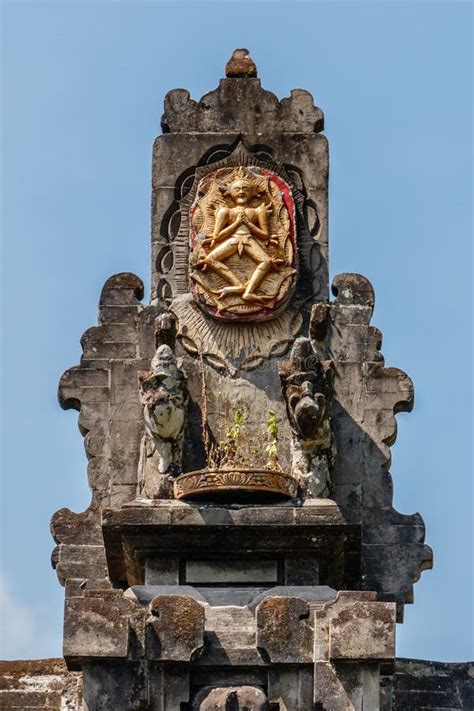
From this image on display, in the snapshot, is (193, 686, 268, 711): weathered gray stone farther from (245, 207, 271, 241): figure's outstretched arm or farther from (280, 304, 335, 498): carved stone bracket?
(245, 207, 271, 241): figure's outstretched arm

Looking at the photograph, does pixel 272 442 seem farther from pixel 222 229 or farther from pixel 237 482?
pixel 222 229

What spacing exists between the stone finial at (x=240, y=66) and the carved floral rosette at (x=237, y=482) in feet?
18.8

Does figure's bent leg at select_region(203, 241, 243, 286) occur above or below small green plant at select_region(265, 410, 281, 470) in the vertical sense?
above

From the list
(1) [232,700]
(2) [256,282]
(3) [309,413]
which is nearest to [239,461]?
(3) [309,413]

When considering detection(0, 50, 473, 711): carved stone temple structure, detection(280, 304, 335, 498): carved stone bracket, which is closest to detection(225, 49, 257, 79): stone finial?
detection(0, 50, 473, 711): carved stone temple structure

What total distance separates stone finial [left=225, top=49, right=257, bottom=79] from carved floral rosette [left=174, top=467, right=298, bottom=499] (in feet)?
18.8

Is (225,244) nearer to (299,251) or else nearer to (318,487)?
(299,251)

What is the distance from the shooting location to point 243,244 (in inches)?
1185

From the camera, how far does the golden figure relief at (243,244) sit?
1179 inches

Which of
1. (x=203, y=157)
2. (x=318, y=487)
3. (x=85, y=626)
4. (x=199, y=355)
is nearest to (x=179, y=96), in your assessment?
(x=203, y=157)

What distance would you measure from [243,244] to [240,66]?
8.65 feet

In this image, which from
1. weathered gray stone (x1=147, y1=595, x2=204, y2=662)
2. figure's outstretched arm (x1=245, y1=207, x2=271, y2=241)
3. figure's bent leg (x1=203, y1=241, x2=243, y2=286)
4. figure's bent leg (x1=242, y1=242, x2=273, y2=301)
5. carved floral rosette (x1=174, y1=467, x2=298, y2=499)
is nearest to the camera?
weathered gray stone (x1=147, y1=595, x2=204, y2=662)

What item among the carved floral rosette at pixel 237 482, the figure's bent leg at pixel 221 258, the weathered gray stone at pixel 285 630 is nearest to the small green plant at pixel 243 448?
the carved floral rosette at pixel 237 482

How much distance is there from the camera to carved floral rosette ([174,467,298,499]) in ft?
91.5
